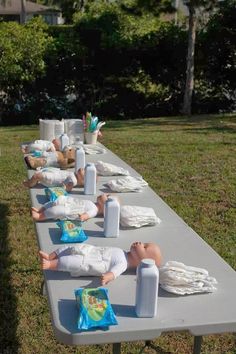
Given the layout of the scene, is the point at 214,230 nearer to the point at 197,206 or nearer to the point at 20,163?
the point at 197,206

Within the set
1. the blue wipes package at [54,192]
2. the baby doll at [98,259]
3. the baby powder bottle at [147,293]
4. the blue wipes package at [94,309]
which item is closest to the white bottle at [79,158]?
the blue wipes package at [54,192]

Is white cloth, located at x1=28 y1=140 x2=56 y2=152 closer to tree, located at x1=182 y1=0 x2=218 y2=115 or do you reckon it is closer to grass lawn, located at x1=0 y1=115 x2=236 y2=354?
grass lawn, located at x1=0 y1=115 x2=236 y2=354

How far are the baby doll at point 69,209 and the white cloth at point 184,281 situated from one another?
76 cm

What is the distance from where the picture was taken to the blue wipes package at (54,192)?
113 inches

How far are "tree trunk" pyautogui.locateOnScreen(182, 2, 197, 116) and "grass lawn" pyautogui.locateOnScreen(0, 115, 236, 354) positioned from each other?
1458 millimetres

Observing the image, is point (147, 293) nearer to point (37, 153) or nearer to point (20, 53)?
point (37, 153)

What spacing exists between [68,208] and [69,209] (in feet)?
0.04

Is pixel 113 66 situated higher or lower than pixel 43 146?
higher

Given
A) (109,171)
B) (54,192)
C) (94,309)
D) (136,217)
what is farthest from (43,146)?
(94,309)

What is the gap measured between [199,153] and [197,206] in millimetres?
2302

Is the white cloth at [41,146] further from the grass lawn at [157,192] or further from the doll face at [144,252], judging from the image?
the doll face at [144,252]

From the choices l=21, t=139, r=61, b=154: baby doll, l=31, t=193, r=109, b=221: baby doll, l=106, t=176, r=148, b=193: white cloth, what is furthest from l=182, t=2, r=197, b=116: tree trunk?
l=31, t=193, r=109, b=221: baby doll

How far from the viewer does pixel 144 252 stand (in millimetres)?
2107

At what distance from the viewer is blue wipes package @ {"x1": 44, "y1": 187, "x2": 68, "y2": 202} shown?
2.86 metres
